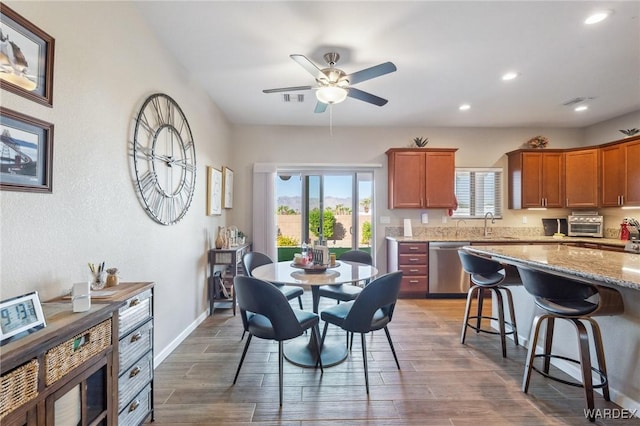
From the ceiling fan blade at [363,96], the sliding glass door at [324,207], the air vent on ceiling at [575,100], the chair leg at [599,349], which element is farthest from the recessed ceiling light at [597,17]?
the sliding glass door at [324,207]

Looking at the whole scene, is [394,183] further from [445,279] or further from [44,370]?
[44,370]

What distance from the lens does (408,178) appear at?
15.1 feet

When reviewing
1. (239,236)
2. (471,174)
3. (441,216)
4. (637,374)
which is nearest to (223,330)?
(239,236)

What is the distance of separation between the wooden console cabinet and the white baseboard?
2.34 ft

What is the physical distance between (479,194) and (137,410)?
17.2 ft

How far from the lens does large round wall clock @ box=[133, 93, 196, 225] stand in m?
2.17

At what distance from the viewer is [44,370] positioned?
39.4 inches

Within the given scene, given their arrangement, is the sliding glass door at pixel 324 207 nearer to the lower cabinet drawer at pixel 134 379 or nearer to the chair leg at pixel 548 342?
the chair leg at pixel 548 342

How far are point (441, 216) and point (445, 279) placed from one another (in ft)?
3.77

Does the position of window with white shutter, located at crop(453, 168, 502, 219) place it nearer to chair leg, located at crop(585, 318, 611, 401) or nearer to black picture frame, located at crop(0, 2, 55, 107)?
chair leg, located at crop(585, 318, 611, 401)

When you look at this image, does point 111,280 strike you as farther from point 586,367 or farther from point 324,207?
Answer: point 324,207

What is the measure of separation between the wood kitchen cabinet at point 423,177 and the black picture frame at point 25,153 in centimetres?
412

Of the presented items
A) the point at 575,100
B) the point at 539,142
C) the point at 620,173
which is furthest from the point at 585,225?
the point at 575,100

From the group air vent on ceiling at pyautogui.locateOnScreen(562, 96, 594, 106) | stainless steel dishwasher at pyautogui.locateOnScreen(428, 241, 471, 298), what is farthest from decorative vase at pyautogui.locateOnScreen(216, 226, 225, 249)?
air vent on ceiling at pyautogui.locateOnScreen(562, 96, 594, 106)
